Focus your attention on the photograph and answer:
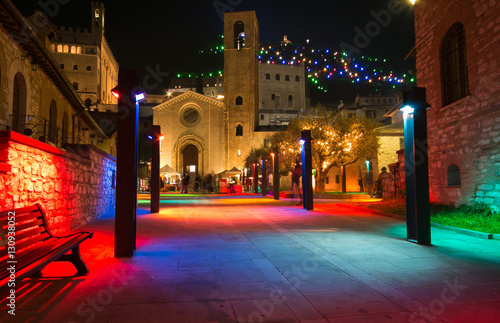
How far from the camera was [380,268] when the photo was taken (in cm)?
454

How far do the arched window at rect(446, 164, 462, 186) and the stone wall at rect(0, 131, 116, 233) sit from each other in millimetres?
11205

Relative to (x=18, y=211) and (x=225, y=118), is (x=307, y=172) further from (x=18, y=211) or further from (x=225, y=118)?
(x=225, y=118)

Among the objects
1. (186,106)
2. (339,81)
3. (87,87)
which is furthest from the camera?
(339,81)

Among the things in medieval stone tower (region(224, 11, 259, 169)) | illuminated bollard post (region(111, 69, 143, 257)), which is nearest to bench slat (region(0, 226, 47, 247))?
illuminated bollard post (region(111, 69, 143, 257))

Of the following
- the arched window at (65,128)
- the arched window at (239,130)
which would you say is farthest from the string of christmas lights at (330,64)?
the arched window at (65,128)

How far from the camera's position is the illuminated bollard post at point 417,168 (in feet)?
20.6

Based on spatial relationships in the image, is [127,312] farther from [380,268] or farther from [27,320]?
[380,268]

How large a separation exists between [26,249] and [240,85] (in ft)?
153

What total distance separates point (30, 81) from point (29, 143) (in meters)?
8.94

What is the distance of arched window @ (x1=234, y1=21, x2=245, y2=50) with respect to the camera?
49062mm

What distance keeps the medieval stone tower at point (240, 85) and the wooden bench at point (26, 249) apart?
4370 cm

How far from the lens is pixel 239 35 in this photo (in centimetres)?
4934

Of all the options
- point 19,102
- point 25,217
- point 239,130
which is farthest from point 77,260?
point 239,130

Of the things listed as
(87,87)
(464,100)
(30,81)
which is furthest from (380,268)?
(87,87)
